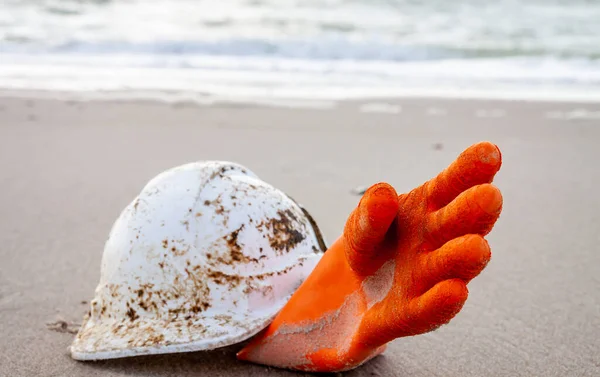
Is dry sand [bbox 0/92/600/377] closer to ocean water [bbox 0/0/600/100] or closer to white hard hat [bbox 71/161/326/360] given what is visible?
white hard hat [bbox 71/161/326/360]

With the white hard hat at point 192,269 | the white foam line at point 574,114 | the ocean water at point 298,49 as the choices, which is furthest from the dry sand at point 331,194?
the ocean water at point 298,49

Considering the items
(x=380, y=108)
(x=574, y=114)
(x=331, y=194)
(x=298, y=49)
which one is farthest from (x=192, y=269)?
(x=298, y=49)

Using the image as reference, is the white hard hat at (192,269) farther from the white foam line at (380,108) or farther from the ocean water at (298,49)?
the ocean water at (298,49)

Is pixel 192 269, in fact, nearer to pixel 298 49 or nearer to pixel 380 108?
pixel 380 108

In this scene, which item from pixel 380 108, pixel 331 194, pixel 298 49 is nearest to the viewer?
pixel 331 194

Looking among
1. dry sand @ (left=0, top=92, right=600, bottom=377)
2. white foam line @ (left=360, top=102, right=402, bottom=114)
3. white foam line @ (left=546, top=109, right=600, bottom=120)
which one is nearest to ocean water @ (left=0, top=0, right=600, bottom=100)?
white foam line @ (left=360, top=102, right=402, bottom=114)
